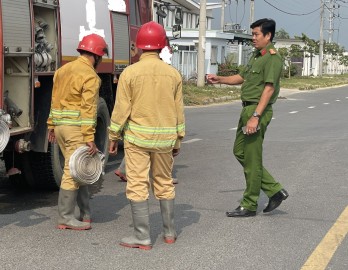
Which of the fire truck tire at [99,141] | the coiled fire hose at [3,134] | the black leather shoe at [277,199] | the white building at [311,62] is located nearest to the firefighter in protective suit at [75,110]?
the coiled fire hose at [3,134]

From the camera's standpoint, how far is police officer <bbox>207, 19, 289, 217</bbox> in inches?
238

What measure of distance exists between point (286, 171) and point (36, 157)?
3.67 metres

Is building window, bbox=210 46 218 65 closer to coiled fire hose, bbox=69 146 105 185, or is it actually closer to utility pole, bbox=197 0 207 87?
utility pole, bbox=197 0 207 87

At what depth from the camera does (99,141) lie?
8.19 m

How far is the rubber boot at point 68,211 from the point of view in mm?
5695

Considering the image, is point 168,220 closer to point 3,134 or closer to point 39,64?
point 3,134

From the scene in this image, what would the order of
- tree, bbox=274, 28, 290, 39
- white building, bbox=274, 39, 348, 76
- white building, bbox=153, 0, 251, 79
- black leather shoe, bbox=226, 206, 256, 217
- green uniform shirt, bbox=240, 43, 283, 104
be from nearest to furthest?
green uniform shirt, bbox=240, 43, 283, 104 < black leather shoe, bbox=226, 206, 256, 217 < white building, bbox=153, 0, 251, 79 < white building, bbox=274, 39, 348, 76 < tree, bbox=274, 28, 290, 39

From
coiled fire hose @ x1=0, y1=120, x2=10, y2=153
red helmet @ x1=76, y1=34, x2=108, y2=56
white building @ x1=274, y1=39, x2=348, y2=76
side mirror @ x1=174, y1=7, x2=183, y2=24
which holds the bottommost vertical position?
white building @ x1=274, y1=39, x2=348, y2=76

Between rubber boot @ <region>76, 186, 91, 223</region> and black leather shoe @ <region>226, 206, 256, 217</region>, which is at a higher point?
rubber boot @ <region>76, 186, 91, 223</region>

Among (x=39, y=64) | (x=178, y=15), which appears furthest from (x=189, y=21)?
(x=39, y=64)

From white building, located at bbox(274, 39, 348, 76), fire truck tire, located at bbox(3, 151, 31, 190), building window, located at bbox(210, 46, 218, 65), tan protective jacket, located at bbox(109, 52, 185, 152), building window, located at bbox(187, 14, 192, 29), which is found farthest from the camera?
white building, located at bbox(274, 39, 348, 76)

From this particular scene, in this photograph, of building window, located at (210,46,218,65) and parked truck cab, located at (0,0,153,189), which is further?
building window, located at (210,46,218,65)

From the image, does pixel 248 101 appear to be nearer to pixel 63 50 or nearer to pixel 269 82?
pixel 269 82

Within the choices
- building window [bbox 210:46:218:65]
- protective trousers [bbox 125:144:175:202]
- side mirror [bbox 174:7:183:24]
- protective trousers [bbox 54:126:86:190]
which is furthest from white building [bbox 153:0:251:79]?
protective trousers [bbox 125:144:175:202]
